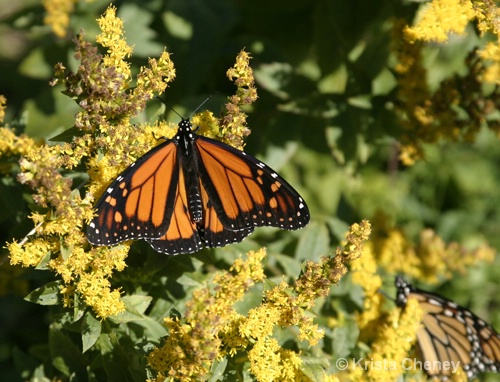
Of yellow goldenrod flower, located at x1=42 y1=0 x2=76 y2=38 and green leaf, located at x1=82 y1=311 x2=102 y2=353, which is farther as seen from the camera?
yellow goldenrod flower, located at x1=42 y1=0 x2=76 y2=38

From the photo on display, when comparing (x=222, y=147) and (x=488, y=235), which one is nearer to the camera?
(x=222, y=147)

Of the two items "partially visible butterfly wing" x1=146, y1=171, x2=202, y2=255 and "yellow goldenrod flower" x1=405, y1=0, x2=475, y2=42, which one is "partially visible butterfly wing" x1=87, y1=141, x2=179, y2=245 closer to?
"partially visible butterfly wing" x1=146, y1=171, x2=202, y2=255

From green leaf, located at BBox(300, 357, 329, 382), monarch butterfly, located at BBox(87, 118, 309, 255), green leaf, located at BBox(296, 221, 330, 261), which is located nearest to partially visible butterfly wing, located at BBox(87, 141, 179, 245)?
monarch butterfly, located at BBox(87, 118, 309, 255)

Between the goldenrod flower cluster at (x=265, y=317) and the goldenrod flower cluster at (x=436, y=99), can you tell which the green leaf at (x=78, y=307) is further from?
the goldenrod flower cluster at (x=436, y=99)

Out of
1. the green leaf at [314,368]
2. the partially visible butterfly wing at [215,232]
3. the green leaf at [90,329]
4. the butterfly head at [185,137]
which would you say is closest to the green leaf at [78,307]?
the green leaf at [90,329]

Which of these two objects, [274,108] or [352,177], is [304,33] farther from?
[352,177]

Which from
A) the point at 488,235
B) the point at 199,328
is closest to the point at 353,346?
the point at 199,328
